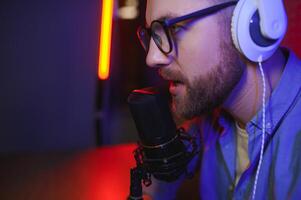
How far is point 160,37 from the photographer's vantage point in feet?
2.71

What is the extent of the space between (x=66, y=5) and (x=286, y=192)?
1735 millimetres

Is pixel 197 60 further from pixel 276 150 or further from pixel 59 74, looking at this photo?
pixel 59 74

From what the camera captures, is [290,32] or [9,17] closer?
[290,32]

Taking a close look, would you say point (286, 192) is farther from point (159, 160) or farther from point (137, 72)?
point (137, 72)

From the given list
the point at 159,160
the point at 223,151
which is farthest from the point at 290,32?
the point at 159,160

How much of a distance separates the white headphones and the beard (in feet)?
0.26

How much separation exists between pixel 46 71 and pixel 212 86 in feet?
5.06

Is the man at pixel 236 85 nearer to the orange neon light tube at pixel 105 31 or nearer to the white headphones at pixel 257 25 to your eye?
the white headphones at pixel 257 25

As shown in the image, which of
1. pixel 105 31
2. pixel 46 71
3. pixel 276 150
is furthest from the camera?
pixel 46 71

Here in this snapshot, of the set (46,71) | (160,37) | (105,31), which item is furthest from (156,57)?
(46,71)

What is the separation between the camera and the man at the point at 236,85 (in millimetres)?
772

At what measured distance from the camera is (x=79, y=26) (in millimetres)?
2148

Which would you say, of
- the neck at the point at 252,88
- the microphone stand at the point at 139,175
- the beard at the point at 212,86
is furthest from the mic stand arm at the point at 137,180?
the neck at the point at 252,88

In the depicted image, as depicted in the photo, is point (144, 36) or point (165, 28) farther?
point (144, 36)
